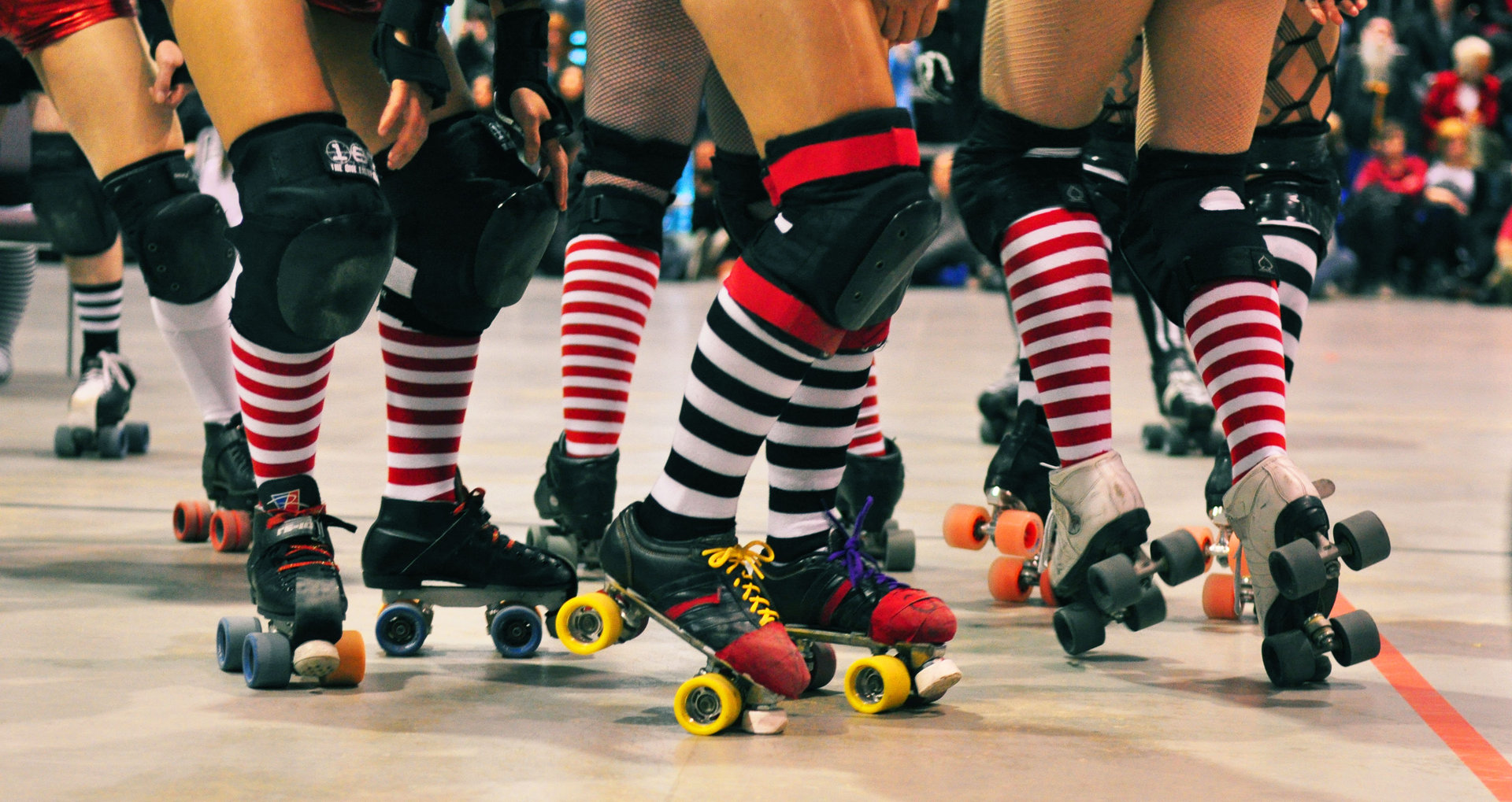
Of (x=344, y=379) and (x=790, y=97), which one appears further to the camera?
(x=344, y=379)

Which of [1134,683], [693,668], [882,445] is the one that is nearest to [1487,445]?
[882,445]

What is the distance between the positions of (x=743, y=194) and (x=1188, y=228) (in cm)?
65

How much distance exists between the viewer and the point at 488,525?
1.83 metres

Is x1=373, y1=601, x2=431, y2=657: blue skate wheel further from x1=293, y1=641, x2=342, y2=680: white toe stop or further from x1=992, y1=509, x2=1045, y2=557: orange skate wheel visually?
x1=992, y1=509, x2=1045, y2=557: orange skate wheel

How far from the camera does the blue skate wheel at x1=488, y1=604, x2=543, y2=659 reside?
1.74 meters

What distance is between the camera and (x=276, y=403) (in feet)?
5.57

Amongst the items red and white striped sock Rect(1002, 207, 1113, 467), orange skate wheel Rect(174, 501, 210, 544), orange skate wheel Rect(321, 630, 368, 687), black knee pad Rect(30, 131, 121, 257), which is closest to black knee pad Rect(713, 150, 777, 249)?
red and white striped sock Rect(1002, 207, 1113, 467)

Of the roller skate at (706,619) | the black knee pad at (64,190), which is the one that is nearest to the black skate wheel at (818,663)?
the roller skate at (706,619)

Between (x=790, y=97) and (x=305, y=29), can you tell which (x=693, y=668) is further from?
(x=305, y=29)

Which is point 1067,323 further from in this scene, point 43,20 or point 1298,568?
point 43,20

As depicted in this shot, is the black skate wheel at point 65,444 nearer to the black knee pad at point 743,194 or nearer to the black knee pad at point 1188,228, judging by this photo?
the black knee pad at point 743,194

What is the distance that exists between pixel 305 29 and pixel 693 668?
0.78 m

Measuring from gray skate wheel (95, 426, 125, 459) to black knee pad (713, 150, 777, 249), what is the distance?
1.61m

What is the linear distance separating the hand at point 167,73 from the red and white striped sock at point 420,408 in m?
0.47
